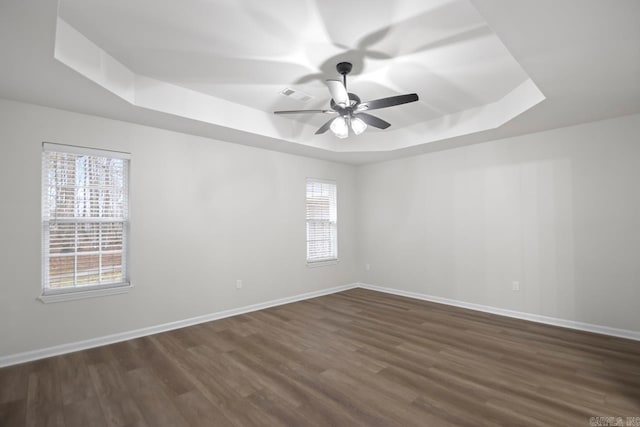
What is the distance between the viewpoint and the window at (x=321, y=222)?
5750mm

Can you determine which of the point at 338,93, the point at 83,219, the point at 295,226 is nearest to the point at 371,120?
the point at 338,93

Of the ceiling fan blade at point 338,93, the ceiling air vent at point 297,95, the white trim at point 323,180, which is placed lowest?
the white trim at point 323,180

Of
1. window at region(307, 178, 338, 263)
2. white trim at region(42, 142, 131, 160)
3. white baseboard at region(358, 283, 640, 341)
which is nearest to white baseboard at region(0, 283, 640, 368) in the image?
white baseboard at region(358, 283, 640, 341)

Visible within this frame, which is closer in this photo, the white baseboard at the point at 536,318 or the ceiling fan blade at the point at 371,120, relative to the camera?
the ceiling fan blade at the point at 371,120

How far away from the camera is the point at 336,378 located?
268cm

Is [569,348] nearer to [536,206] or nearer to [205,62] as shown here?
[536,206]

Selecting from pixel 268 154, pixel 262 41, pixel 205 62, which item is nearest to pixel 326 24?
pixel 262 41

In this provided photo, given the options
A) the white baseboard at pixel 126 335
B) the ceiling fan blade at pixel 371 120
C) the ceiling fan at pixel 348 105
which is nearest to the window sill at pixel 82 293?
the white baseboard at pixel 126 335

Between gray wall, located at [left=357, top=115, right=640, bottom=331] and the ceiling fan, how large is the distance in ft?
7.74

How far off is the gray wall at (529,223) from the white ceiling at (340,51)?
50 centimetres

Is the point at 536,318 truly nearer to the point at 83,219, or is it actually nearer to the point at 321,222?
the point at 321,222

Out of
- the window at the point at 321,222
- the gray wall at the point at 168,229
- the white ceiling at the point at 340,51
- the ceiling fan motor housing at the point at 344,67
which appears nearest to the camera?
the white ceiling at the point at 340,51

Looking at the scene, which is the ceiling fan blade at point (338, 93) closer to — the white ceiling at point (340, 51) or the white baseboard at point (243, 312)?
the white ceiling at point (340, 51)

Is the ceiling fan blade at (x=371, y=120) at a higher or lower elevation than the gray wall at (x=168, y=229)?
higher
